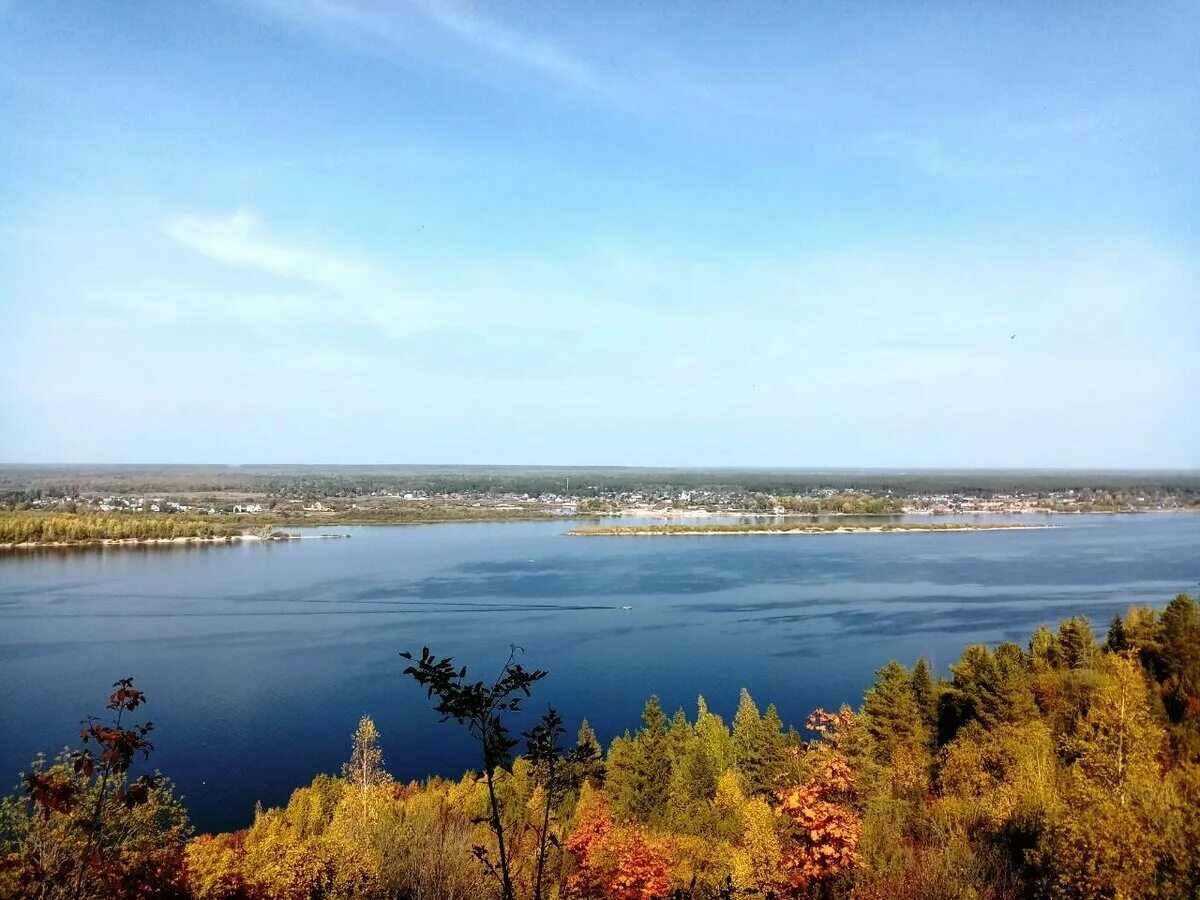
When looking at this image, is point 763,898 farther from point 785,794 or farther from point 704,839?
point 785,794

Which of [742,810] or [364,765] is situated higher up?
[742,810]

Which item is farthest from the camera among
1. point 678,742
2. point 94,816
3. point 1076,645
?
point 1076,645

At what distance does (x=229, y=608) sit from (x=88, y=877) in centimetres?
1901

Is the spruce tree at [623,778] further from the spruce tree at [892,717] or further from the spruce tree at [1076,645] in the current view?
the spruce tree at [1076,645]

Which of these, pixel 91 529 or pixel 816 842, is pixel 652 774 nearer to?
pixel 816 842

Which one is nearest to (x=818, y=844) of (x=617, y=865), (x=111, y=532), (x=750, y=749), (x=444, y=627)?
(x=617, y=865)

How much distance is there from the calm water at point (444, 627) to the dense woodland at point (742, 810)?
2368 millimetres

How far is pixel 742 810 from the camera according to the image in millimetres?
6102

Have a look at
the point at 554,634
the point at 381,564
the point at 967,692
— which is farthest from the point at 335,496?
the point at 967,692

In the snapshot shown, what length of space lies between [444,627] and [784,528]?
2685cm

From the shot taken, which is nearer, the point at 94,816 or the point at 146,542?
the point at 94,816

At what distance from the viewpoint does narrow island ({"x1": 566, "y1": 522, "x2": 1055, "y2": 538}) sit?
39250 millimetres

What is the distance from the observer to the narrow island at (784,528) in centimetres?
3925

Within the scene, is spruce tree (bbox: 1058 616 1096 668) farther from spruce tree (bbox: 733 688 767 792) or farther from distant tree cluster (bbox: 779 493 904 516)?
distant tree cluster (bbox: 779 493 904 516)
